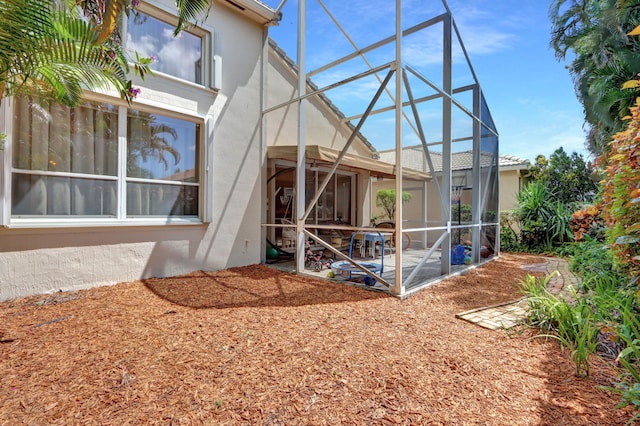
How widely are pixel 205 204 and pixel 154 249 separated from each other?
4.36ft

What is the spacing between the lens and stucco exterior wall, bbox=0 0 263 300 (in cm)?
468

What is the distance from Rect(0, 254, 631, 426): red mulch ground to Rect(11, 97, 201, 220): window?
158 cm

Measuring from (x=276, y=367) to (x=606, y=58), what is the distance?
44.5ft

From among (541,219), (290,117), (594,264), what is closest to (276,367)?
(594,264)

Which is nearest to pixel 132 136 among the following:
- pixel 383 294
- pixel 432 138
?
pixel 383 294

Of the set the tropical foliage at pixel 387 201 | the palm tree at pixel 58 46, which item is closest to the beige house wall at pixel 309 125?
the tropical foliage at pixel 387 201

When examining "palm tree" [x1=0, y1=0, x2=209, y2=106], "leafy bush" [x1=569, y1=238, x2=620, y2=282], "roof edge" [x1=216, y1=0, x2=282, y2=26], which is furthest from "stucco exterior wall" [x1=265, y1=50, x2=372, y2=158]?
"leafy bush" [x1=569, y1=238, x2=620, y2=282]

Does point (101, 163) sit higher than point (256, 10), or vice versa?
point (256, 10)

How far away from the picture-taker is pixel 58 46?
333 cm

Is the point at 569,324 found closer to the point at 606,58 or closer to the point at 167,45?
the point at 167,45

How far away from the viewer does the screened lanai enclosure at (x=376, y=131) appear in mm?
5891

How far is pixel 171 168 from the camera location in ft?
20.3

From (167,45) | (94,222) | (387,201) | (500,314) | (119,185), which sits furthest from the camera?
(387,201)

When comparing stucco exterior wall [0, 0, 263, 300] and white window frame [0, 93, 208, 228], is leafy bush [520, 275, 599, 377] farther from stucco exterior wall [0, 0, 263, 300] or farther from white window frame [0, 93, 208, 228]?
white window frame [0, 93, 208, 228]
